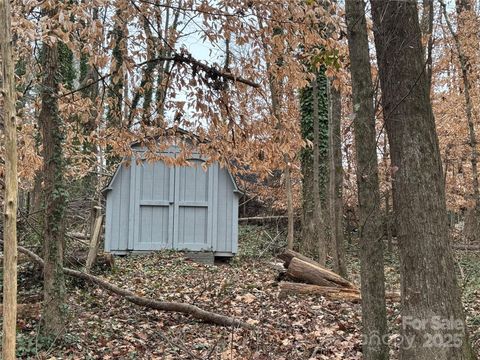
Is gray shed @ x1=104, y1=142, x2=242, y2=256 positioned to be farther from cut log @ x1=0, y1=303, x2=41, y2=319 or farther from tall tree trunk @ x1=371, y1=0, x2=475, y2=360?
tall tree trunk @ x1=371, y1=0, x2=475, y2=360

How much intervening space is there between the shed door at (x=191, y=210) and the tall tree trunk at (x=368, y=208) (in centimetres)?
848

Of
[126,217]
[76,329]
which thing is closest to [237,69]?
[76,329]

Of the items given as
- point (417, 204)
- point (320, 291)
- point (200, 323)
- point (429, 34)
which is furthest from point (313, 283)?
point (429, 34)

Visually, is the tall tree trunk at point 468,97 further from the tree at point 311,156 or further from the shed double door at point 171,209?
the shed double door at point 171,209

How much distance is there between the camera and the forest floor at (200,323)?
491 centimetres

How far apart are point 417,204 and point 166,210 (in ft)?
29.9

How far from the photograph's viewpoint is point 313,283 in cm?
739

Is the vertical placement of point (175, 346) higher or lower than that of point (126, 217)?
lower

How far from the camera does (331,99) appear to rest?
9.82 m

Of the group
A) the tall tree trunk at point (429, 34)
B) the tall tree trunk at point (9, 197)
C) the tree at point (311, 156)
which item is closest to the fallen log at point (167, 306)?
the tall tree trunk at point (429, 34)

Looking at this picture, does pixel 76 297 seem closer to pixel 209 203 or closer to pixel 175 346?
pixel 175 346

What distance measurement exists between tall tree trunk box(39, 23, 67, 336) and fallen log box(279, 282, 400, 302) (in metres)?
3.37

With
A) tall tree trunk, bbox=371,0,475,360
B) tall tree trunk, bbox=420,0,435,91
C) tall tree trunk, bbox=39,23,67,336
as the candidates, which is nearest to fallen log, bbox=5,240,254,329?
tall tree trunk, bbox=39,23,67,336

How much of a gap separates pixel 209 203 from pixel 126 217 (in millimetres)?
2275
